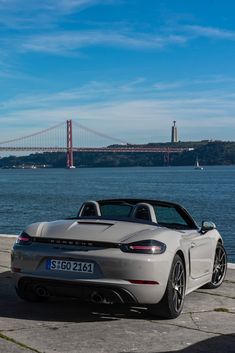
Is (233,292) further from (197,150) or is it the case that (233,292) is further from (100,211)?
(197,150)

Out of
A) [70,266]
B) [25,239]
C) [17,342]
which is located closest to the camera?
[17,342]

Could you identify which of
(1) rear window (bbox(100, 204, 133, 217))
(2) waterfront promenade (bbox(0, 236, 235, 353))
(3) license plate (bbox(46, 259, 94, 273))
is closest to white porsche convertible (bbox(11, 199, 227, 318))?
(3) license plate (bbox(46, 259, 94, 273))

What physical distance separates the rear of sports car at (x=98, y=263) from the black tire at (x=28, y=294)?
0.20ft

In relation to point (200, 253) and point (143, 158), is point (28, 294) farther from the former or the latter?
point (143, 158)

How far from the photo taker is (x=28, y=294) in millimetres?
5875

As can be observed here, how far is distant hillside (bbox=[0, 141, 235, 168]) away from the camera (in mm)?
132625

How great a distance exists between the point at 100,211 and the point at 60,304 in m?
1.13

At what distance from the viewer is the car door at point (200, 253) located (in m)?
6.15

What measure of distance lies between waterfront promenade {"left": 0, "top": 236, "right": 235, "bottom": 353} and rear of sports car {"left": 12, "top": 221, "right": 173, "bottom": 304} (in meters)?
0.24

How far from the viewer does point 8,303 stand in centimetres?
602

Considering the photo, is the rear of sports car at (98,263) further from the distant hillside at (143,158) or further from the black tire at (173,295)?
the distant hillside at (143,158)

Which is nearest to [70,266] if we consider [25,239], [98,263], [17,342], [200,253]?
[98,263]

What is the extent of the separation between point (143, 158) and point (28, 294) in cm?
13428

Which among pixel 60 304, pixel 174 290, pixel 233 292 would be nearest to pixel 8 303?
pixel 60 304
